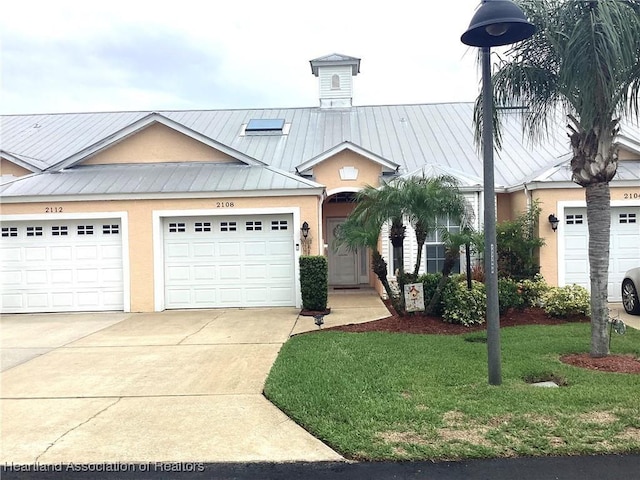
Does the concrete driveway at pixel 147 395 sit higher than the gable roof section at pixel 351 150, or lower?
lower

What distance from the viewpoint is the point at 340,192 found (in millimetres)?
15469

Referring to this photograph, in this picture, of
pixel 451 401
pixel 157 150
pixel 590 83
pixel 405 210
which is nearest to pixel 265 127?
pixel 157 150

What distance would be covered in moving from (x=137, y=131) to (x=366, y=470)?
41.0ft

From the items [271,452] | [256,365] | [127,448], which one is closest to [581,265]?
[256,365]

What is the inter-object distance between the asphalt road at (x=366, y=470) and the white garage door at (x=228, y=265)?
341 inches

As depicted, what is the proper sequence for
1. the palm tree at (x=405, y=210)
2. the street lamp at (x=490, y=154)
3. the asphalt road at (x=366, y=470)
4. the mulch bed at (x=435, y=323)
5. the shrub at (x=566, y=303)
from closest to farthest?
the asphalt road at (x=366, y=470) → the street lamp at (x=490, y=154) → the mulch bed at (x=435, y=323) → the palm tree at (x=405, y=210) → the shrub at (x=566, y=303)

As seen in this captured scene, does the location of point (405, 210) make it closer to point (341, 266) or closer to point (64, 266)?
point (341, 266)

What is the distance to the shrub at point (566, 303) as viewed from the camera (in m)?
10.3

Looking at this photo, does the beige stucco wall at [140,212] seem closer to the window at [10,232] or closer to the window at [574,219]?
the window at [10,232]

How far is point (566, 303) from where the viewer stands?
1030cm

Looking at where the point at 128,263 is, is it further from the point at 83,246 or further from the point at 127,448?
the point at 127,448

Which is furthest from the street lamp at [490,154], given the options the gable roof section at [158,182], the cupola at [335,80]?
the cupola at [335,80]

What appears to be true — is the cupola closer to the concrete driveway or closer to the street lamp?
the concrete driveway

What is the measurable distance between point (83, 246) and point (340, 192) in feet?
23.8
